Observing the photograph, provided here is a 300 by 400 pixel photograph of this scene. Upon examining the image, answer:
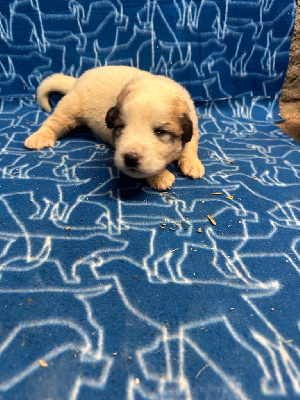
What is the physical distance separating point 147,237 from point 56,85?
91.7 inches

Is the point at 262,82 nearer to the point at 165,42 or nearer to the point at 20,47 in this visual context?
the point at 165,42

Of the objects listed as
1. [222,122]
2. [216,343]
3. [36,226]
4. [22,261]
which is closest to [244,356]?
[216,343]

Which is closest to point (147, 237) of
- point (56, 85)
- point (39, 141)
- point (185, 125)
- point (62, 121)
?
point (185, 125)

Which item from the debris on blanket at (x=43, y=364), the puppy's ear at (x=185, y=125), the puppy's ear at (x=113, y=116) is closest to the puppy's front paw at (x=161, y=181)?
the puppy's ear at (x=185, y=125)

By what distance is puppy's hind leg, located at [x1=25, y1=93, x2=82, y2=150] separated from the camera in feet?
9.18

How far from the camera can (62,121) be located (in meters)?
2.88

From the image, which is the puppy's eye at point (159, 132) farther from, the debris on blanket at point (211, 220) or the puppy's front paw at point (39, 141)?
the puppy's front paw at point (39, 141)

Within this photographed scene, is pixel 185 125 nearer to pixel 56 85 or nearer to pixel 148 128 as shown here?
pixel 148 128

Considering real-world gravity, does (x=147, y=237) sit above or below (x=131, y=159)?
below

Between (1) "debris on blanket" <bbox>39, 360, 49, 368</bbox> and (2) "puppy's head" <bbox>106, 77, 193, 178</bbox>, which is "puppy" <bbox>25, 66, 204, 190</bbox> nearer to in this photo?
(2) "puppy's head" <bbox>106, 77, 193, 178</bbox>

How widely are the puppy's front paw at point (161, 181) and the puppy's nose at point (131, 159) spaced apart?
13.8 inches

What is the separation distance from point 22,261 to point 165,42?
2.84 meters

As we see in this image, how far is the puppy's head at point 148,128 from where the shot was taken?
1.88 m

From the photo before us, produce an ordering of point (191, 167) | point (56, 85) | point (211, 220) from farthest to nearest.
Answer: point (56, 85)
point (191, 167)
point (211, 220)
